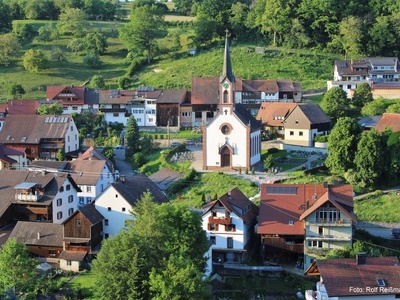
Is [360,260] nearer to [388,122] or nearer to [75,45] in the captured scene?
[388,122]

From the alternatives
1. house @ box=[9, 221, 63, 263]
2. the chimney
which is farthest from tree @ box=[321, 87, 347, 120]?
the chimney

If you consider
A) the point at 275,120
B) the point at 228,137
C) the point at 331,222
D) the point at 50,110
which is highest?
the point at 50,110

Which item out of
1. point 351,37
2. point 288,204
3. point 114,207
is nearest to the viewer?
point 288,204

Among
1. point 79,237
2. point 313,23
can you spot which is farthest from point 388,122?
point 313,23

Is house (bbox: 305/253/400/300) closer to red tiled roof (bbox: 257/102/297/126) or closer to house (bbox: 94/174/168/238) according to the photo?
house (bbox: 94/174/168/238)

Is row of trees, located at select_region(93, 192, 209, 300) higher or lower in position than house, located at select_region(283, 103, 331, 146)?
lower

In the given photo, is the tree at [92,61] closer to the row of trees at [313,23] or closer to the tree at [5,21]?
the row of trees at [313,23]

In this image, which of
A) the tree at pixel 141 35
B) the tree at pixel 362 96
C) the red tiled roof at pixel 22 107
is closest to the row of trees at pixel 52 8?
the tree at pixel 141 35

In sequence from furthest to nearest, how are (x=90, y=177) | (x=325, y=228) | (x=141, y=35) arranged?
(x=141, y=35) < (x=90, y=177) < (x=325, y=228)
